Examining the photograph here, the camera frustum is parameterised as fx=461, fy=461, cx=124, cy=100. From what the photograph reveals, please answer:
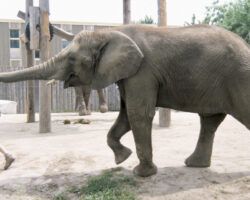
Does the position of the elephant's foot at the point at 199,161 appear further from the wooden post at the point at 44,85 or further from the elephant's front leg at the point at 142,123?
the wooden post at the point at 44,85

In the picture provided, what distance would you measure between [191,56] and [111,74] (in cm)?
86

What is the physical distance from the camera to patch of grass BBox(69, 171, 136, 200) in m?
4.54

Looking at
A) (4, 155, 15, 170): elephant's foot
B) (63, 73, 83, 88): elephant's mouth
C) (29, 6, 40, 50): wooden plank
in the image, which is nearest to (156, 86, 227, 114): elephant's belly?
(63, 73, 83, 88): elephant's mouth

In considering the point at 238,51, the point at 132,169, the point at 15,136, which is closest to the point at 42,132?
the point at 15,136

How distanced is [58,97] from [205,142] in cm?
1423

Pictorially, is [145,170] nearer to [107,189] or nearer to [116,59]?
[107,189]

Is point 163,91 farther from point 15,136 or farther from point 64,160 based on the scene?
point 15,136

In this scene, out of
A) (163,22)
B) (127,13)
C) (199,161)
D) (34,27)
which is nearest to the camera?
(199,161)

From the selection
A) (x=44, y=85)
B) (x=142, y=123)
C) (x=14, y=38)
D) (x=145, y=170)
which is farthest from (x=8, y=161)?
(x=14, y=38)

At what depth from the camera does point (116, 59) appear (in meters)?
4.78

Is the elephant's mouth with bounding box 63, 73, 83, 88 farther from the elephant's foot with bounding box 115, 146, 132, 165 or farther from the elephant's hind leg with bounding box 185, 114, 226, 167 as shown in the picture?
the elephant's hind leg with bounding box 185, 114, 226, 167

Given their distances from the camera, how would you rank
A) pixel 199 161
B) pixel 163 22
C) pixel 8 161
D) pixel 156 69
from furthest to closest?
pixel 163 22
pixel 8 161
pixel 199 161
pixel 156 69

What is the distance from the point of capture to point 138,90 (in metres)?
4.77

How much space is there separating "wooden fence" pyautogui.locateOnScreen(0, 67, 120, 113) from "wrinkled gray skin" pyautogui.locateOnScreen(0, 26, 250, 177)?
44.5ft
